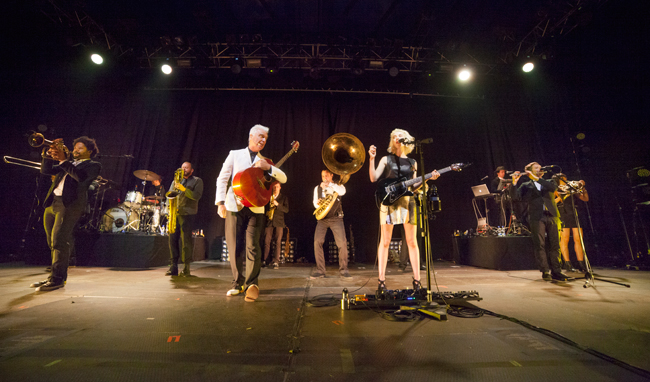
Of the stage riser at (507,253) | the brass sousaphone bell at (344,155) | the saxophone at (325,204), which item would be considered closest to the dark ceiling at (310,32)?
the brass sousaphone bell at (344,155)

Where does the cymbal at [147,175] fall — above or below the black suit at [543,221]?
above

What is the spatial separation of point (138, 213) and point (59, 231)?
4.62 metres

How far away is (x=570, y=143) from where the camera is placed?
9.02 meters

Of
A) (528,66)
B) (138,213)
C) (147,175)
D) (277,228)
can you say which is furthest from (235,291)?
(528,66)

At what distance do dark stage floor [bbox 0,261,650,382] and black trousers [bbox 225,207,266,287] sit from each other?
40 cm

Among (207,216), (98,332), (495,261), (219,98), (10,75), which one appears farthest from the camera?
(219,98)

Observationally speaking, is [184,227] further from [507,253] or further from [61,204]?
[507,253]

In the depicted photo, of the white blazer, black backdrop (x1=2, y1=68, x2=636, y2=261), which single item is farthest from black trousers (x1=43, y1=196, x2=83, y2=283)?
black backdrop (x1=2, y1=68, x2=636, y2=261)

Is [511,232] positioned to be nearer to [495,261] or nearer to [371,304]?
[495,261]

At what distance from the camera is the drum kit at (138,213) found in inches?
294

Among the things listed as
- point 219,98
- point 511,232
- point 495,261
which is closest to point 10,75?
point 219,98

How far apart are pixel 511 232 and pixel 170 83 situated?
12.3 meters

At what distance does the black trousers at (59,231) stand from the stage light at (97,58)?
6.26 metres

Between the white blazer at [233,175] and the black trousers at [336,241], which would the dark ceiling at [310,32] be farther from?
the white blazer at [233,175]
